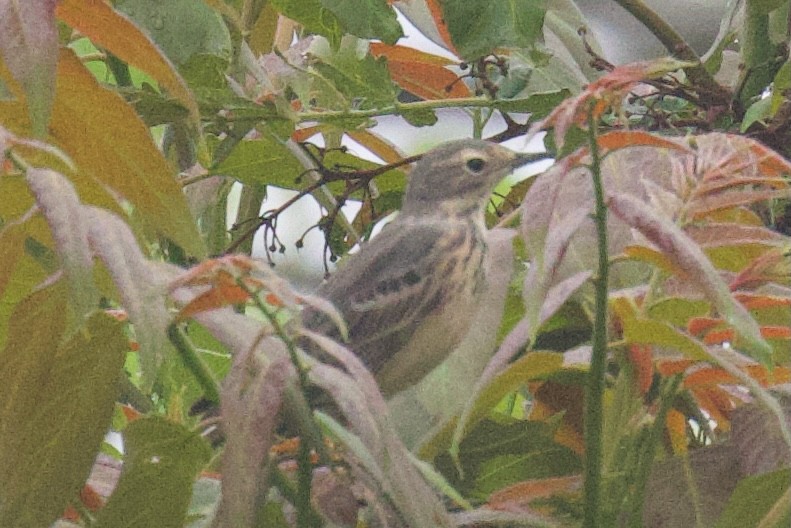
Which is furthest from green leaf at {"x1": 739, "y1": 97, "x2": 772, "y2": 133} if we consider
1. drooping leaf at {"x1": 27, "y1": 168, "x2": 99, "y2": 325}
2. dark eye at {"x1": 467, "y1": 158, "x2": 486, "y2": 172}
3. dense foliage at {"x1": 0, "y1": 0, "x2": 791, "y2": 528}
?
drooping leaf at {"x1": 27, "y1": 168, "x2": 99, "y2": 325}

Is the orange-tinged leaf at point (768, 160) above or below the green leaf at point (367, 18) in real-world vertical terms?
below

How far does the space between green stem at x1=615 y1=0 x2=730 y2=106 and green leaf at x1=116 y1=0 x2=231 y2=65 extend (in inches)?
10.6

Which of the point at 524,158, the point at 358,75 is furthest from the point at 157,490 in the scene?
the point at 524,158

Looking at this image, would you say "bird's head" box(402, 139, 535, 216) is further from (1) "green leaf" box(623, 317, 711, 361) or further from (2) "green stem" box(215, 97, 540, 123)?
(1) "green leaf" box(623, 317, 711, 361)

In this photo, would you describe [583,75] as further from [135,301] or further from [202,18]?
[135,301]

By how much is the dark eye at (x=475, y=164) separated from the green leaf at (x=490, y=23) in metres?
0.35

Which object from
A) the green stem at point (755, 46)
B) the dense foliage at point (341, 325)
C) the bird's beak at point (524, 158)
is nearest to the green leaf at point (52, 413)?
the dense foliage at point (341, 325)

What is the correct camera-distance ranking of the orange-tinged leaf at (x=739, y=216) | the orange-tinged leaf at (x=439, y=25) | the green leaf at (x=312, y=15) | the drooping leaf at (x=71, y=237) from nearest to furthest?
the drooping leaf at (x=71, y=237)
the orange-tinged leaf at (x=739, y=216)
the green leaf at (x=312, y=15)
the orange-tinged leaf at (x=439, y=25)

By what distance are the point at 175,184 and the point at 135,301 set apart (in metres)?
0.10

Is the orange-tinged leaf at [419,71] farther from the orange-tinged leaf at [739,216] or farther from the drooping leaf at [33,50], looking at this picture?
the drooping leaf at [33,50]

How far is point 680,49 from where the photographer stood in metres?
0.73

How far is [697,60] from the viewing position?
28.7 inches

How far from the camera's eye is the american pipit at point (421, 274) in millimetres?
872

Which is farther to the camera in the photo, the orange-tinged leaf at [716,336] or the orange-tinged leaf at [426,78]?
the orange-tinged leaf at [426,78]
